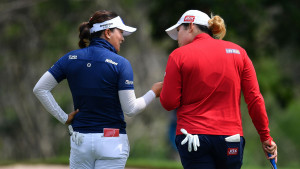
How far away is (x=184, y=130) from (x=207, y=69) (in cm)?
45

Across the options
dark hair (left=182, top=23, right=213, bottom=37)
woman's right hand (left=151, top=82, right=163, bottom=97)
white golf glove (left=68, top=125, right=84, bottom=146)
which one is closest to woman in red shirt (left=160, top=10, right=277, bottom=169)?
dark hair (left=182, top=23, right=213, bottom=37)

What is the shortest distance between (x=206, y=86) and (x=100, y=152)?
2.97 feet

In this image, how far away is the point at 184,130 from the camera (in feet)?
14.1

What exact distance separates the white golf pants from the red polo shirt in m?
0.48

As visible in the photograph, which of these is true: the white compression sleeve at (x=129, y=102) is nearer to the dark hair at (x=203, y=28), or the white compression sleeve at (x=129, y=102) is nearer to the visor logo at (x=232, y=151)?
the dark hair at (x=203, y=28)

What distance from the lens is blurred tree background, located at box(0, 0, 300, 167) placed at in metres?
14.5

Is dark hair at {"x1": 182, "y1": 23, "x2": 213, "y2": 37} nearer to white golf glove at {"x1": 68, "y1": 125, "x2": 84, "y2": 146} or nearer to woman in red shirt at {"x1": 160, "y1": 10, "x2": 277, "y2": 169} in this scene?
woman in red shirt at {"x1": 160, "y1": 10, "x2": 277, "y2": 169}

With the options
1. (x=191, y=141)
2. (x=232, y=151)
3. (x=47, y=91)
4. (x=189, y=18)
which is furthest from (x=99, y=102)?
(x=232, y=151)

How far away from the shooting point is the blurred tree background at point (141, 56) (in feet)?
47.7

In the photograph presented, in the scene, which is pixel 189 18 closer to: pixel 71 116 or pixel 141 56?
pixel 71 116

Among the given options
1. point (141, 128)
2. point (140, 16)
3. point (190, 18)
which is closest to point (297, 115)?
point (141, 128)

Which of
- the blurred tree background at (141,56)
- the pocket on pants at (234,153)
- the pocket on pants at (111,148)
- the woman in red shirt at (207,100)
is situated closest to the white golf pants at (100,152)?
the pocket on pants at (111,148)

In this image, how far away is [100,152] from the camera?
4.48m

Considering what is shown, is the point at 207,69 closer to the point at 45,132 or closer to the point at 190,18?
the point at 190,18
